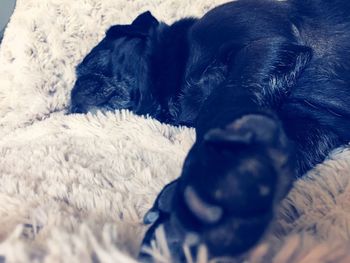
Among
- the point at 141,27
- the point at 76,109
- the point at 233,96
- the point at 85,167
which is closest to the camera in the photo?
the point at 233,96

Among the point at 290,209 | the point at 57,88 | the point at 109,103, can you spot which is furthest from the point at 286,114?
the point at 57,88

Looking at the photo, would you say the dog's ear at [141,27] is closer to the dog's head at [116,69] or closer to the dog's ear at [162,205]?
the dog's head at [116,69]

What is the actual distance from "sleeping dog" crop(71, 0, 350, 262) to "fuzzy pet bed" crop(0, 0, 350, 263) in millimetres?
48

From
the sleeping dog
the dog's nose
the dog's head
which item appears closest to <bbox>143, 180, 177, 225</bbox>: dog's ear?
the sleeping dog

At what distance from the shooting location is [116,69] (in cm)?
142

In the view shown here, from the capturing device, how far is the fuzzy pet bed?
547 mm

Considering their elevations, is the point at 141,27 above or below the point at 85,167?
above

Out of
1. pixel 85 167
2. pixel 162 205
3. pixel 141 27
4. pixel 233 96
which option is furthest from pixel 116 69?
pixel 162 205

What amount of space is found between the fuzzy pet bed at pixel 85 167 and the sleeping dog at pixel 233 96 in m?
0.05

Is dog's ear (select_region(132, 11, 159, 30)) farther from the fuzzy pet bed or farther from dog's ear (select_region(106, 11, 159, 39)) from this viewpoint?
the fuzzy pet bed

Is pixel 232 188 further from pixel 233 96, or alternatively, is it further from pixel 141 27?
pixel 141 27

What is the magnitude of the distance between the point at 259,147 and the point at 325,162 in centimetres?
41

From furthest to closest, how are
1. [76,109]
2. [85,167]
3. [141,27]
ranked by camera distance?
[76,109] → [141,27] → [85,167]

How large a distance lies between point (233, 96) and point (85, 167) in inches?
14.7
